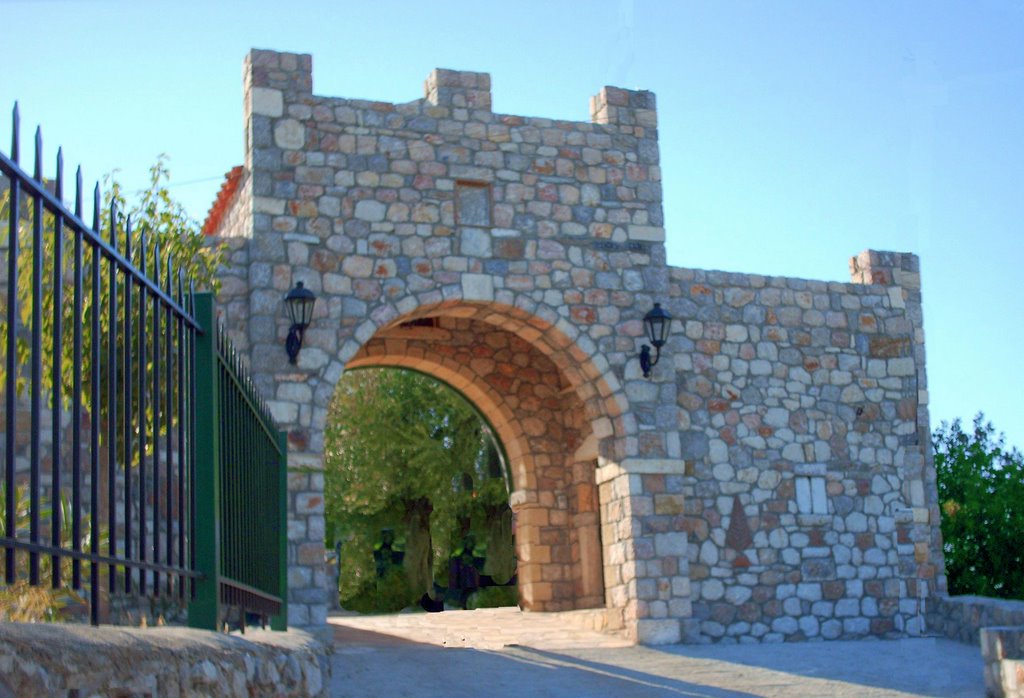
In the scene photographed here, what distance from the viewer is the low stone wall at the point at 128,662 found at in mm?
1976

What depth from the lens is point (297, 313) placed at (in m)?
9.89

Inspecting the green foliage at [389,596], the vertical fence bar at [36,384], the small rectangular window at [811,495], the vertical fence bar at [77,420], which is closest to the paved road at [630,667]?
the small rectangular window at [811,495]

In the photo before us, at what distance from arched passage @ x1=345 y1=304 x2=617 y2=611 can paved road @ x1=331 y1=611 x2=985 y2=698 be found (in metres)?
1.46

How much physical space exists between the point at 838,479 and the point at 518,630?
3.41 m

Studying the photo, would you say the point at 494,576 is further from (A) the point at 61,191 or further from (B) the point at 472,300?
(A) the point at 61,191

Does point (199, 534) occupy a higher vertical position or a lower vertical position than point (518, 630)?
higher

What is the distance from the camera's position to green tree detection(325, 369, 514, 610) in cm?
1897

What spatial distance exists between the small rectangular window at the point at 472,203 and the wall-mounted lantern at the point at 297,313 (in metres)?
1.63

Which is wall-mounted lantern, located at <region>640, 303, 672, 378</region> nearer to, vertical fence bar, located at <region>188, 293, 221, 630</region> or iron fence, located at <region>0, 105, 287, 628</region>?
iron fence, located at <region>0, 105, 287, 628</region>

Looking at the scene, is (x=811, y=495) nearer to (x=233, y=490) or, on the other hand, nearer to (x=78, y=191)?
(x=233, y=490)

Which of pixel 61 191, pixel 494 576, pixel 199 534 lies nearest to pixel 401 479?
pixel 494 576

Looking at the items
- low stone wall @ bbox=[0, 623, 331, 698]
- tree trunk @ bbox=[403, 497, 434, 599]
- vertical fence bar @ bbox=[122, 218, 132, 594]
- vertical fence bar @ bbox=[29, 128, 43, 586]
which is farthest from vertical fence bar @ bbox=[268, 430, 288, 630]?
tree trunk @ bbox=[403, 497, 434, 599]

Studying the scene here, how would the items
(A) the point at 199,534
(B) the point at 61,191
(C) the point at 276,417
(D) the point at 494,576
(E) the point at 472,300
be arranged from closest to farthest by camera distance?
(B) the point at 61,191
(A) the point at 199,534
(C) the point at 276,417
(E) the point at 472,300
(D) the point at 494,576

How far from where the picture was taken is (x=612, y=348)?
11.0 metres
